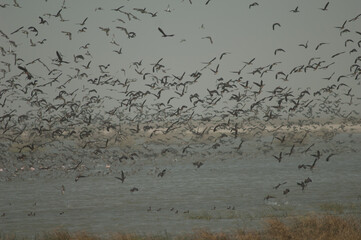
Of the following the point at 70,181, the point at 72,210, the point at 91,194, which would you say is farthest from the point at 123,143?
the point at 72,210

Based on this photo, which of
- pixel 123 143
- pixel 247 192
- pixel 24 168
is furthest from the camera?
pixel 123 143

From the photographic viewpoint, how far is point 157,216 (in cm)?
2878

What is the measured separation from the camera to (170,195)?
37312 mm

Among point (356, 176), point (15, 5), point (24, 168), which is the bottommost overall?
point (356, 176)

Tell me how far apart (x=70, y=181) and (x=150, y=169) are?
11313 mm

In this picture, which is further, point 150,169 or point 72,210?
point 150,169

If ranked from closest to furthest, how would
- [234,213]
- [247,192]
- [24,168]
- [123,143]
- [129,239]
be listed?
1. [129,239]
2. [234,213]
3. [247,192]
4. [24,168]
5. [123,143]

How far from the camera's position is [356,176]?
45312mm

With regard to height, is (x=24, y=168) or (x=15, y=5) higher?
(x=15, y=5)

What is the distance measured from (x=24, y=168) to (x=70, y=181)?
417 inches

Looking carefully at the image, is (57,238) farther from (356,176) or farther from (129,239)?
(356,176)

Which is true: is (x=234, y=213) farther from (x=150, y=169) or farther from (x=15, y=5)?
(x=150, y=169)

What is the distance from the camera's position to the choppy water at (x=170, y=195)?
27.3 metres

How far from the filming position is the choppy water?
89.5ft
